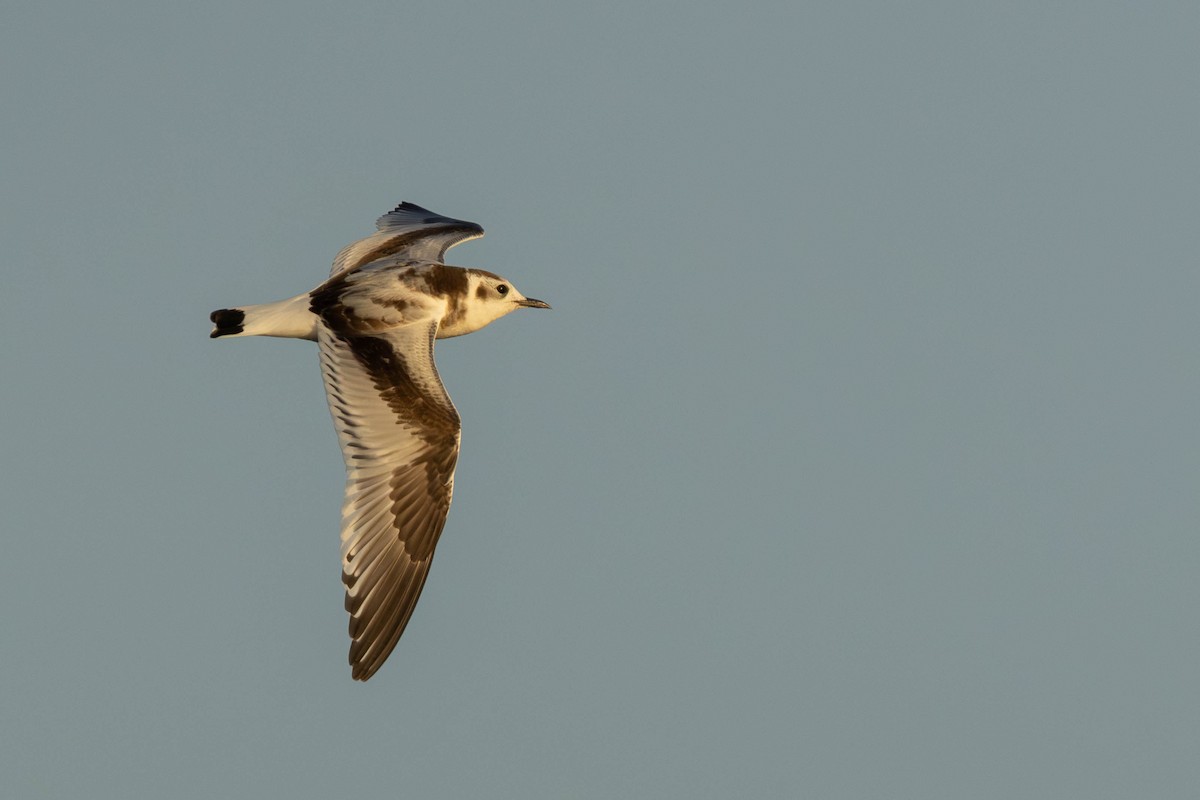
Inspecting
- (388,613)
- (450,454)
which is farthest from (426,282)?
(388,613)

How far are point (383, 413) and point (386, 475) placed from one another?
3.11ft

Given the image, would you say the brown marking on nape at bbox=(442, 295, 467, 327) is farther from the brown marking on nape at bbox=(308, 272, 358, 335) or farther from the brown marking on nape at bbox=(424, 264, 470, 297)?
the brown marking on nape at bbox=(308, 272, 358, 335)

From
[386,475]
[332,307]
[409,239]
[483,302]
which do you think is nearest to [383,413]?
[386,475]

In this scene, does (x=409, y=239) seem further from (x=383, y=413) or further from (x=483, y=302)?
(x=383, y=413)

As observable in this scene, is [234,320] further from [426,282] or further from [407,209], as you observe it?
[407,209]

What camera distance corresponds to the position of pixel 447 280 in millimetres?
31750

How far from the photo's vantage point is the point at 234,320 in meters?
30.8

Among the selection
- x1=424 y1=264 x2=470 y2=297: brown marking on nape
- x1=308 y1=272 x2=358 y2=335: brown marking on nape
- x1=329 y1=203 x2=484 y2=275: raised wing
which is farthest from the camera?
x1=329 y1=203 x2=484 y2=275: raised wing

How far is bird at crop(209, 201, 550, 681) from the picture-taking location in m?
27.9

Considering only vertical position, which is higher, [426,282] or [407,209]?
[407,209]

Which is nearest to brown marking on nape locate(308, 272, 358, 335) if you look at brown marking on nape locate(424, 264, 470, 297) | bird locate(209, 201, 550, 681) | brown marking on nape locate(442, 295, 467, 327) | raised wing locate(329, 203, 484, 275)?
bird locate(209, 201, 550, 681)

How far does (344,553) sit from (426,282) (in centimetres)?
549

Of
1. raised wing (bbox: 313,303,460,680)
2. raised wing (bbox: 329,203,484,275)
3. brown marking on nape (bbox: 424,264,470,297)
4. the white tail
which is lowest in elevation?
raised wing (bbox: 313,303,460,680)

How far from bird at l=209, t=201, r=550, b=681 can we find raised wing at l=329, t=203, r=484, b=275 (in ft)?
7.56
